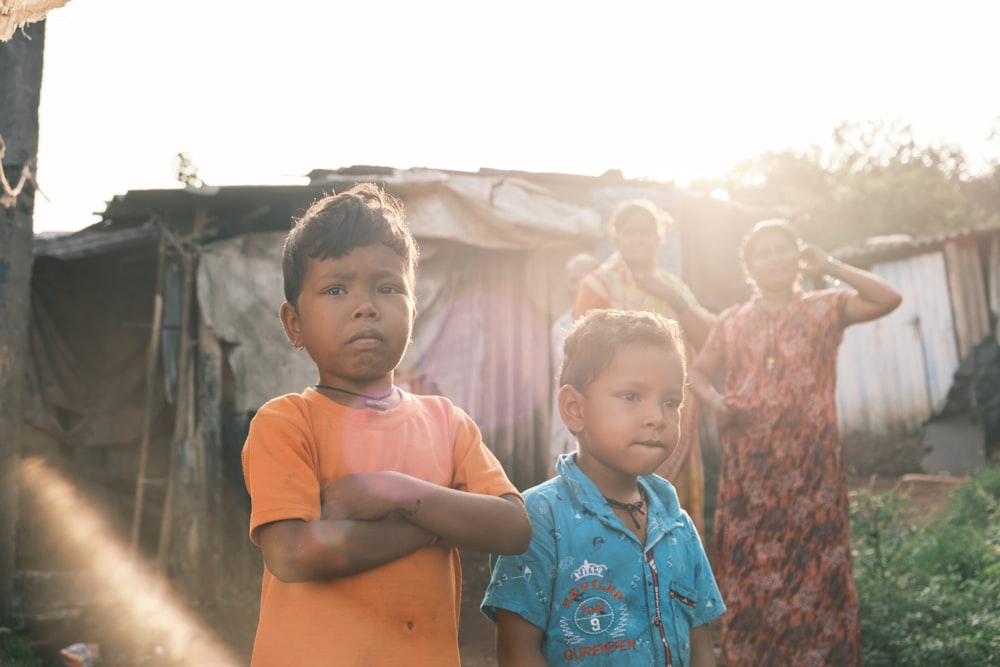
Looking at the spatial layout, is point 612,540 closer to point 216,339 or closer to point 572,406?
point 572,406

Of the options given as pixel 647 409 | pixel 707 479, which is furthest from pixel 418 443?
pixel 707 479

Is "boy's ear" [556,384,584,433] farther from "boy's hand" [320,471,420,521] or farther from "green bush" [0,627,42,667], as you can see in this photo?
"green bush" [0,627,42,667]

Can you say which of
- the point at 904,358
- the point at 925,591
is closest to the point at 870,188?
the point at 904,358

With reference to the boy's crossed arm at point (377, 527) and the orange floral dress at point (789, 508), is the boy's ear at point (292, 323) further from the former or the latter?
the orange floral dress at point (789, 508)

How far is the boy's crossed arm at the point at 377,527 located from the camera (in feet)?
4.12

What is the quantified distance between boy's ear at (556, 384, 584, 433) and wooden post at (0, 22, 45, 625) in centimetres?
424

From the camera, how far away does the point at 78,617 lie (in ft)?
18.7

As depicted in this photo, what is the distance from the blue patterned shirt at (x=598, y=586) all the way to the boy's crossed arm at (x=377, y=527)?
28 centimetres

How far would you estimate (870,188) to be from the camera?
72.3ft

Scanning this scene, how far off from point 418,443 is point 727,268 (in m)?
7.79

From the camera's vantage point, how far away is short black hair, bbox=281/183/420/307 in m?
1.45

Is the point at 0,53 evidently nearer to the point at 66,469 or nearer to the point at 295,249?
the point at 66,469

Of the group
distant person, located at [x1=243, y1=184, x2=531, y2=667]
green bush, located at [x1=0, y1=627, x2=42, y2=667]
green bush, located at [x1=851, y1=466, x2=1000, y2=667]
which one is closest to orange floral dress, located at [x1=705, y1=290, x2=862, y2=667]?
green bush, located at [x1=851, y1=466, x2=1000, y2=667]

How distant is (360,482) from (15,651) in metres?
4.32
